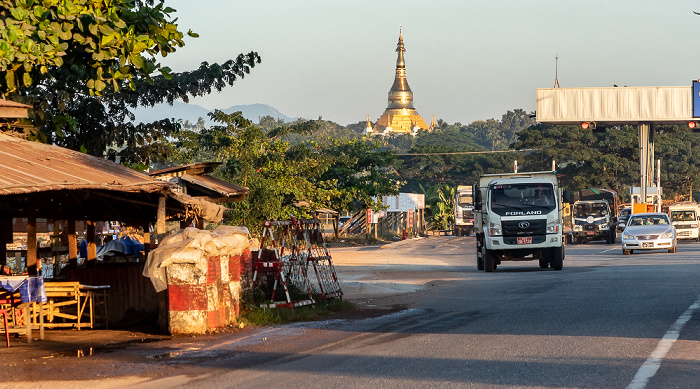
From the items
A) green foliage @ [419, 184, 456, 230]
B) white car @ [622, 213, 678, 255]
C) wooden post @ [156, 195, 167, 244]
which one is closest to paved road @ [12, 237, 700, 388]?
wooden post @ [156, 195, 167, 244]

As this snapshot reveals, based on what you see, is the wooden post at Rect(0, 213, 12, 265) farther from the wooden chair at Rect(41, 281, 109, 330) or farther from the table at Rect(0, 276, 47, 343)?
the table at Rect(0, 276, 47, 343)

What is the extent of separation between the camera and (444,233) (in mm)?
72250

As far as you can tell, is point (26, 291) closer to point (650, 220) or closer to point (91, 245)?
point (91, 245)

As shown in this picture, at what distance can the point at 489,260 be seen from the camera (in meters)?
26.3

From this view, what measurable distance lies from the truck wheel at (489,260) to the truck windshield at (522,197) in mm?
1314

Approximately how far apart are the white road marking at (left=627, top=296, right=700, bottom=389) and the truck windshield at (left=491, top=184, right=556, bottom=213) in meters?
12.5

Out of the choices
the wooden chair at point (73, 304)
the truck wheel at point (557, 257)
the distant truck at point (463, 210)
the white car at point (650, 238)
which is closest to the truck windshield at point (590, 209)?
the white car at point (650, 238)

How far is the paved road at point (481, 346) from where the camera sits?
8.35 meters

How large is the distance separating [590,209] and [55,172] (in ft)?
133

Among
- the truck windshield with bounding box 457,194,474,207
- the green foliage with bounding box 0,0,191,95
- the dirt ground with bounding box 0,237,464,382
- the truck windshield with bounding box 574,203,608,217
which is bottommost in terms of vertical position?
the dirt ground with bounding box 0,237,464,382

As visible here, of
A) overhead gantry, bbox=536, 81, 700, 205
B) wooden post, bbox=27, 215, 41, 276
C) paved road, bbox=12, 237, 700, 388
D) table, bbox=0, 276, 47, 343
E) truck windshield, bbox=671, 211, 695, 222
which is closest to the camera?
paved road, bbox=12, 237, 700, 388

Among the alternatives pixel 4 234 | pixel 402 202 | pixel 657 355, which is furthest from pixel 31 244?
pixel 402 202

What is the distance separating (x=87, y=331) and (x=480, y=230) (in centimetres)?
1520

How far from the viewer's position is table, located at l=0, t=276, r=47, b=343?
39.0ft
